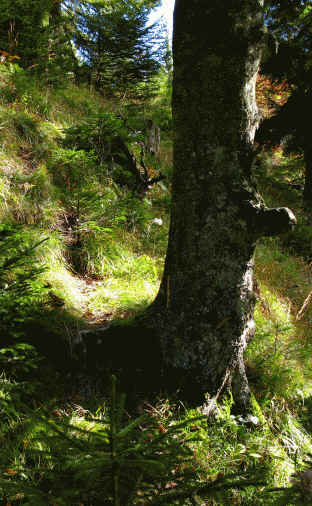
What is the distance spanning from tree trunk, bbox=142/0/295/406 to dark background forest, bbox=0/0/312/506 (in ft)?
0.58

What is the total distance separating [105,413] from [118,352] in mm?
503

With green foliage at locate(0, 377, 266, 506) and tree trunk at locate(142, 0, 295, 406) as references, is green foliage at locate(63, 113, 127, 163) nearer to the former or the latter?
tree trunk at locate(142, 0, 295, 406)

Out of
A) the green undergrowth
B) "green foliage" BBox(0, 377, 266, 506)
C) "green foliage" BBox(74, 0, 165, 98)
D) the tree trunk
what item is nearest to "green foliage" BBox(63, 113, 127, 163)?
the green undergrowth

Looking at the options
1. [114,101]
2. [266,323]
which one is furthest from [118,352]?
[114,101]

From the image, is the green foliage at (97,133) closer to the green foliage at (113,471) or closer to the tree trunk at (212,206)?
the tree trunk at (212,206)

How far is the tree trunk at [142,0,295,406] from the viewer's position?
1.86 meters

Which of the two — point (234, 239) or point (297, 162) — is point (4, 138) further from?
point (297, 162)

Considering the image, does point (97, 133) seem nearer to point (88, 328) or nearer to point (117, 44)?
point (88, 328)

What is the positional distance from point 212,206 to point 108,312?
1.83 meters

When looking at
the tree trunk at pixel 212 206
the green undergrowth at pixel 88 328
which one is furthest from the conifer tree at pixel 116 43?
the tree trunk at pixel 212 206

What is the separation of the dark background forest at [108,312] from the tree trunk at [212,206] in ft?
0.58

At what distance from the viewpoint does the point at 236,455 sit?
6.95 feet

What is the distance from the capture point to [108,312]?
3.24 metres

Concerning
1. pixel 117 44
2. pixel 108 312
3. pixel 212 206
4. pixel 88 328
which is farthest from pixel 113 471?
pixel 117 44
